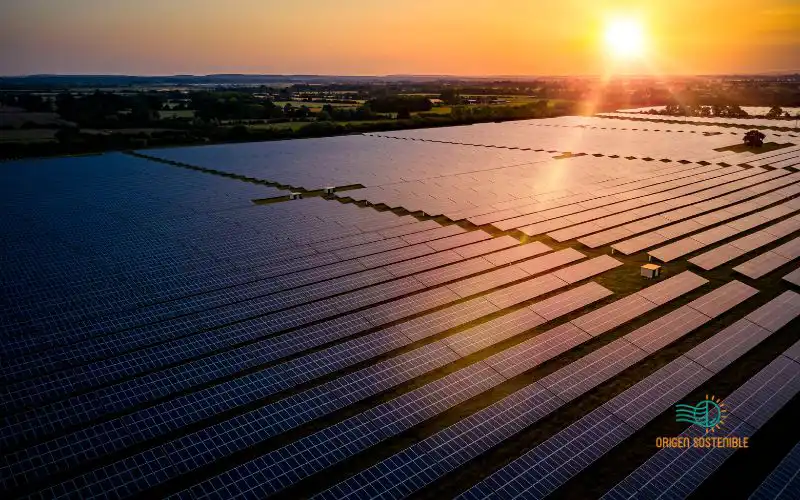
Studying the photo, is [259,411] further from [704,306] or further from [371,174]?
[371,174]

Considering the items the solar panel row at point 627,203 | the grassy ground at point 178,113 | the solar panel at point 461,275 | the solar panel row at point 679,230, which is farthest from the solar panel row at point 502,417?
the grassy ground at point 178,113

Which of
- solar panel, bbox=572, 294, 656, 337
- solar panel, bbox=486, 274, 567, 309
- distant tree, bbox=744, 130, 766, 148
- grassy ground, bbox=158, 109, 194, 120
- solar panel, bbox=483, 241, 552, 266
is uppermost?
grassy ground, bbox=158, 109, 194, 120

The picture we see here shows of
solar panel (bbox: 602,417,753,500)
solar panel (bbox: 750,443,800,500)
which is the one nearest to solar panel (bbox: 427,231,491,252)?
solar panel (bbox: 602,417,753,500)

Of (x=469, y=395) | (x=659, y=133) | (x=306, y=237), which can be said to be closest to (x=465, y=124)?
(x=659, y=133)

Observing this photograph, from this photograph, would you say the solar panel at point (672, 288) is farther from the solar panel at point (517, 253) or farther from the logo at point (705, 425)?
the logo at point (705, 425)

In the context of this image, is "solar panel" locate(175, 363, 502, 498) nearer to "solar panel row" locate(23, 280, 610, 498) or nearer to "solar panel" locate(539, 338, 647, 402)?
"solar panel row" locate(23, 280, 610, 498)

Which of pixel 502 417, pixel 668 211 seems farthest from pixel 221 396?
pixel 668 211

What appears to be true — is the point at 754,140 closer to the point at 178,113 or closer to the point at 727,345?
the point at 727,345

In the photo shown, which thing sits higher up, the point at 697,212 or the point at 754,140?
the point at 754,140
